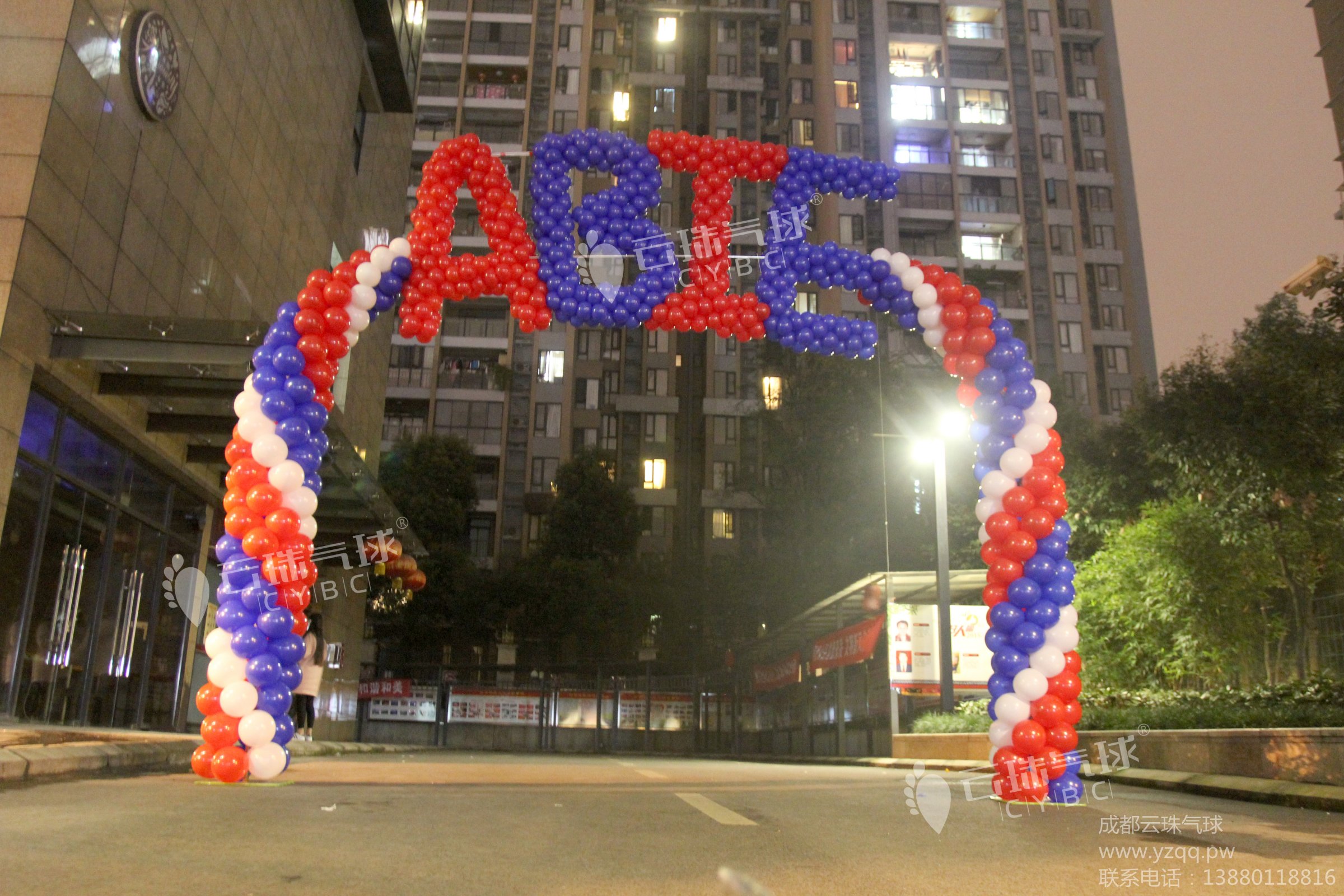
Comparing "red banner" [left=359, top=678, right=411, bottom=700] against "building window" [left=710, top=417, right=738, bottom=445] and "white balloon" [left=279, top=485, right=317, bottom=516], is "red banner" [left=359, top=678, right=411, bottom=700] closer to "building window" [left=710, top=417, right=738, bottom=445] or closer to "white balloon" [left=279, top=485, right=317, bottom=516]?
"building window" [left=710, top=417, right=738, bottom=445]

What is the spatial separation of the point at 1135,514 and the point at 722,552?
2479 centimetres

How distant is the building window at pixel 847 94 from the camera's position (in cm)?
5291

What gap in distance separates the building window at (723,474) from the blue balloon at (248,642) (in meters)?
40.9

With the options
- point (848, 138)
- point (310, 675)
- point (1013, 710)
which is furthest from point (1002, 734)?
point (848, 138)

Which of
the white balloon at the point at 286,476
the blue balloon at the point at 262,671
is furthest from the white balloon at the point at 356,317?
the blue balloon at the point at 262,671

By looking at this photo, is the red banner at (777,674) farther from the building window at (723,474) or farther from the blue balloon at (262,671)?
the building window at (723,474)

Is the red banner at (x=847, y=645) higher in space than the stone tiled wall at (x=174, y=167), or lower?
lower

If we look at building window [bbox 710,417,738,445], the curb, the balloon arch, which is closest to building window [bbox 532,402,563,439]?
building window [bbox 710,417,738,445]

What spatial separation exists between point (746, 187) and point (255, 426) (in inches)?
1867

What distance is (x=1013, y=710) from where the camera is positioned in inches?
327

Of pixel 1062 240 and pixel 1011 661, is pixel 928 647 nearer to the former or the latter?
pixel 1011 661

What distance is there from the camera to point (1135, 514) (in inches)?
974

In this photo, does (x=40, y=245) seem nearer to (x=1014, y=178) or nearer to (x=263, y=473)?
(x=263, y=473)

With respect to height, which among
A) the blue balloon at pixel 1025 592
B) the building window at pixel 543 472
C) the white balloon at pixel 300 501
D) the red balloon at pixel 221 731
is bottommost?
the red balloon at pixel 221 731
